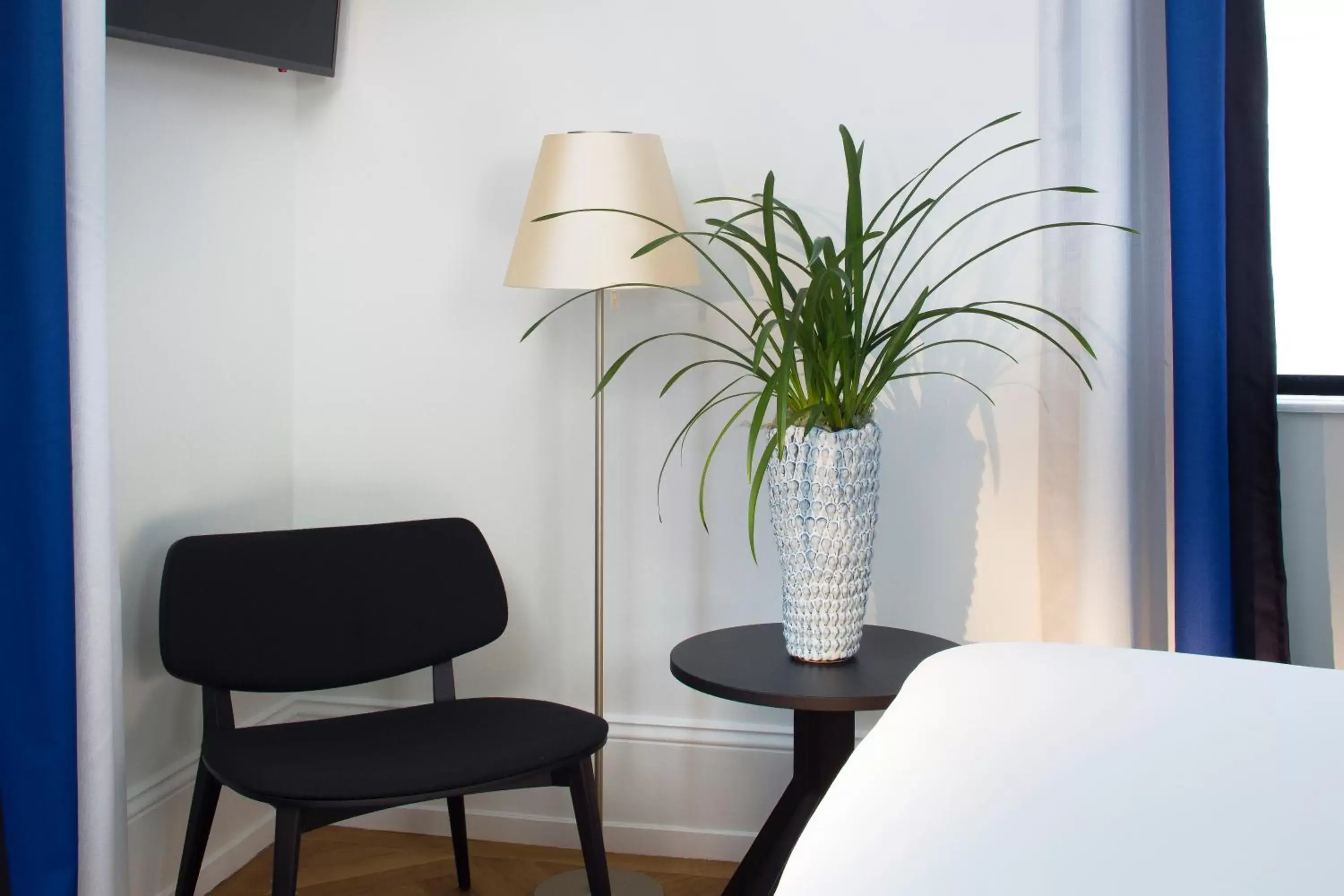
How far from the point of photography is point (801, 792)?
77.9 inches

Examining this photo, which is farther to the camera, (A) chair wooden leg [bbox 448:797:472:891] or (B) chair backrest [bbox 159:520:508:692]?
(A) chair wooden leg [bbox 448:797:472:891]

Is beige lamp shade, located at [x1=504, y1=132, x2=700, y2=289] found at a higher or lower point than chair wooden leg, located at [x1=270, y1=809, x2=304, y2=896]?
higher

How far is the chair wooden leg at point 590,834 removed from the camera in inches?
76.2

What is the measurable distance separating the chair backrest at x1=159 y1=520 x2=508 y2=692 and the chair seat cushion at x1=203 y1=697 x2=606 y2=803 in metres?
0.11

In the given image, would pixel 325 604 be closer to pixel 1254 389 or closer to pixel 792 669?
pixel 792 669

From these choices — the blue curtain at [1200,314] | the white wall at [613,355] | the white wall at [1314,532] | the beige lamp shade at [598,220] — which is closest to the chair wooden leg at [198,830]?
the white wall at [613,355]

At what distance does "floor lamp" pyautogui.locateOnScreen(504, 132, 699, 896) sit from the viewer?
204 centimetres

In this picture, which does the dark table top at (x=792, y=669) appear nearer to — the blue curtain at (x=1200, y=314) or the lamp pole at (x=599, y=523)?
the lamp pole at (x=599, y=523)

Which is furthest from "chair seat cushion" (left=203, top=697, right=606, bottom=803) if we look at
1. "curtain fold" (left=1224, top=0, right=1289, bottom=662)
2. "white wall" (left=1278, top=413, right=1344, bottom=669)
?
"white wall" (left=1278, top=413, right=1344, bottom=669)

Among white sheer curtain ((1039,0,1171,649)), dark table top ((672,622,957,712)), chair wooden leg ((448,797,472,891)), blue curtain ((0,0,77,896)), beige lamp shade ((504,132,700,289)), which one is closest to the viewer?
blue curtain ((0,0,77,896))

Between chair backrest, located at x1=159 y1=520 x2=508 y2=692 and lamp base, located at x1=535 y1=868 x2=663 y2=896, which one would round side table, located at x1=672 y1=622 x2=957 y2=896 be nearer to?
lamp base, located at x1=535 y1=868 x2=663 y2=896

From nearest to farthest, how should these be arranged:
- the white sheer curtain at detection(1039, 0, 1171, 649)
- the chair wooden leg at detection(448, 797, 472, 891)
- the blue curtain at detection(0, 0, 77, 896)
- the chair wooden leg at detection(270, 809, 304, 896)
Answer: the blue curtain at detection(0, 0, 77, 896), the chair wooden leg at detection(270, 809, 304, 896), the white sheer curtain at detection(1039, 0, 1171, 649), the chair wooden leg at detection(448, 797, 472, 891)

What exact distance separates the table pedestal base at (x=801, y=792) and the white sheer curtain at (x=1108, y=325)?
0.56 meters

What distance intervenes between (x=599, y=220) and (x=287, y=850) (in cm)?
109
